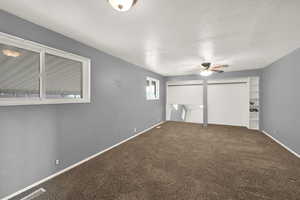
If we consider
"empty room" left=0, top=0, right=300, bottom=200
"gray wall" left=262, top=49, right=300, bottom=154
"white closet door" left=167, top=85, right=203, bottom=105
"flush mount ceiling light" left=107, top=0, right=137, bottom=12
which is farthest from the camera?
"white closet door" left=167, top=85, right=203, bottom=105

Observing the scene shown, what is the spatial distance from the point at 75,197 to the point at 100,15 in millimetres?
2525

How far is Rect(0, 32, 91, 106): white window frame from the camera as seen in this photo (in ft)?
5.18

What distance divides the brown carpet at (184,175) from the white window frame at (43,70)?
1310 millimetres

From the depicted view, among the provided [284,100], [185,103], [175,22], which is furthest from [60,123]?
[185,103]

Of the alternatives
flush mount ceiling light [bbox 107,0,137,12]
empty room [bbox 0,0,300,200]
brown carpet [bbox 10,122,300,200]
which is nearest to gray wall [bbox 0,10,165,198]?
empty room [bbox 0,0,300,200]

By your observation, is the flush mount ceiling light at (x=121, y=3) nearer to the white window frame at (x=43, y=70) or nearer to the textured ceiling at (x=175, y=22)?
the textured ceiling at (x=175, y=22)

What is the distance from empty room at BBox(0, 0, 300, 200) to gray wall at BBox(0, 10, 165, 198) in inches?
0.6

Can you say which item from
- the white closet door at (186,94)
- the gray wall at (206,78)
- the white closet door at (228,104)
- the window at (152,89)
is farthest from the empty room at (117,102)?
the white closet door at (186,94)

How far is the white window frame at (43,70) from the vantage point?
1.58m

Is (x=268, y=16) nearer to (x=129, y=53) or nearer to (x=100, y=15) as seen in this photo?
(x=100, y=15)

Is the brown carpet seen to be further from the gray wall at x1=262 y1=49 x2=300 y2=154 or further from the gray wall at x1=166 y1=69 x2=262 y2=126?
the gray wall at x1=166 y1=69 x2=262 y2=126

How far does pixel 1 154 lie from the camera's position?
1522 millimetres

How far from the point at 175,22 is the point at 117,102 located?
2.44 metres

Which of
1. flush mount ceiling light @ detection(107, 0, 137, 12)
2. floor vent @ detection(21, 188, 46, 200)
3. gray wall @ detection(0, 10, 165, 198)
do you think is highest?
flush mount ceiling light @ detection(107, 0, 137, 12)
